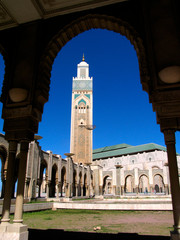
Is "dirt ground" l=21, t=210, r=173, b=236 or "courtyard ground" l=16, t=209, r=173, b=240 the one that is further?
"dirt ground" l=21, t=210, r=173, b=236

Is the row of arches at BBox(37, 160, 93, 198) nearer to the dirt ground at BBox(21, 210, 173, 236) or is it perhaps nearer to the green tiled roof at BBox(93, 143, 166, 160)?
the dirt ground at BBox(21, 210, 173, 236)

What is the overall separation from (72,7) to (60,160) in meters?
20.8

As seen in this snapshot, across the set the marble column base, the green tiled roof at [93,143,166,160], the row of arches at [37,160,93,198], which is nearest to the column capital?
the marble column base

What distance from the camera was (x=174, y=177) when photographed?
134 inches

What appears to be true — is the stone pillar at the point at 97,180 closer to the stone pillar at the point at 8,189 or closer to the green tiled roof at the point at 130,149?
the green tiled roof at the point at 130,149

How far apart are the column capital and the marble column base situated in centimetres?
299

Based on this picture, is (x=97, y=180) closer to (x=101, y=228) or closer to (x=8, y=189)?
(x=101, y=228)

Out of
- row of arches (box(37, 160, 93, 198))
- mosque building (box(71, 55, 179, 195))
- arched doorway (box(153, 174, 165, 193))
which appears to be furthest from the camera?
arched doorway (box(153, 174, 165, 193))

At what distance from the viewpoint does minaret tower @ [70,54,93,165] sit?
4597 centimetres

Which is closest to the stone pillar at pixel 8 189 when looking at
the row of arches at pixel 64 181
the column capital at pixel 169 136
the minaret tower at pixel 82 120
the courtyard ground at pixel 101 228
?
the courtyard ground at pixel 101 228

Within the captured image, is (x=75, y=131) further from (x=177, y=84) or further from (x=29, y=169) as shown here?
(x=177, y=84)

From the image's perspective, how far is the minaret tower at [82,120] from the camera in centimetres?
4597

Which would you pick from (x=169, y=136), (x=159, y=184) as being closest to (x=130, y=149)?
(x=159, y=184)

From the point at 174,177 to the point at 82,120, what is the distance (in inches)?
1789
